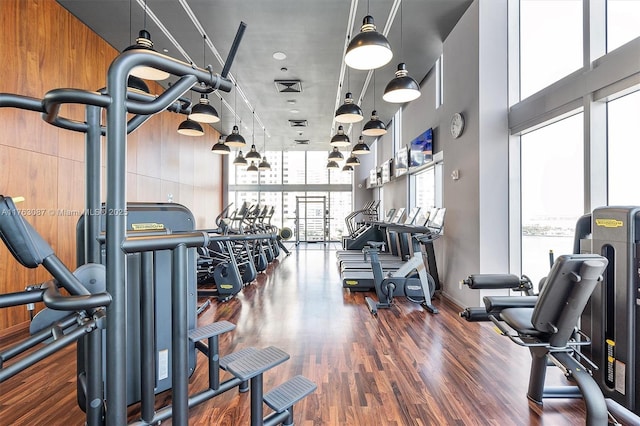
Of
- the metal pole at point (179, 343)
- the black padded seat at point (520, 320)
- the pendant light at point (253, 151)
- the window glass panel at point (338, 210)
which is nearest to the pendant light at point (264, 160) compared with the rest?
the pendant light at point (253, 151)

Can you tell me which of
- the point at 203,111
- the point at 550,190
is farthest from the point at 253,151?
the point at 550,190

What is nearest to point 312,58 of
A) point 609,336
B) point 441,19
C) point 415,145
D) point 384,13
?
point 384,13

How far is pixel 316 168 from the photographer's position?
573 inches

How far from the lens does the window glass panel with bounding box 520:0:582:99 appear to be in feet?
10.6

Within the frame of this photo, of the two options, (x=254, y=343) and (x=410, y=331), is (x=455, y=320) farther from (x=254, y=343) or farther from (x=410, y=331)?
(x=254, y=343)

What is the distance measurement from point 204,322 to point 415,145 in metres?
5.12

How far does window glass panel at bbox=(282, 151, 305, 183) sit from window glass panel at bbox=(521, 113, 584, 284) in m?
11.0

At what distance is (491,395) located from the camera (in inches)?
94.6

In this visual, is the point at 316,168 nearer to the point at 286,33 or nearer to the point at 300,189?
the point at 300,189

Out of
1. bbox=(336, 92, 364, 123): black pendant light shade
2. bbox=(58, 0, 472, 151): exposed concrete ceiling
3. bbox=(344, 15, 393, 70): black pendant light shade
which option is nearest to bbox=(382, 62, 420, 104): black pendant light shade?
bbox=(344, 15, 393, 70): black pendant light shade

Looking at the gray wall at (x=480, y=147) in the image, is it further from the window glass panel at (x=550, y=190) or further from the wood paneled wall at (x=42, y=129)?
the wood paneled wall at (x=42, y=129)

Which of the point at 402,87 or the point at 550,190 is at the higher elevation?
the point at 402,87

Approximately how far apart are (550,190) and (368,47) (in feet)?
8.63

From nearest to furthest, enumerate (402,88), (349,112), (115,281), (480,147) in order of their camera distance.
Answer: (115,281), (402,88), (480,147), (349,112)
